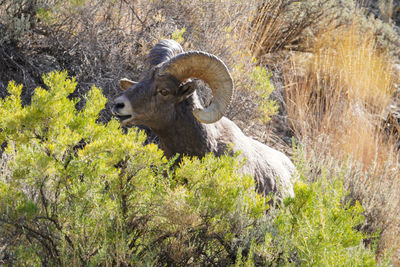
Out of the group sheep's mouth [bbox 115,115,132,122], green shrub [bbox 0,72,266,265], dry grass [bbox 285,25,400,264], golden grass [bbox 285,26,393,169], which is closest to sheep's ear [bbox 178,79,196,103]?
sheep's mouth [bbox 115,115,132,122]

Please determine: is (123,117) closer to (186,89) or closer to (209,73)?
(186,89)

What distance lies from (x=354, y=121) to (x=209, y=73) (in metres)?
4.77

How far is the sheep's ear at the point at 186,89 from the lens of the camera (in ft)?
13.6

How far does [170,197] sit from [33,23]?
4217 mm

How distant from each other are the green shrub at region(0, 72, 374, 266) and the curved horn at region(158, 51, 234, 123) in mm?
782

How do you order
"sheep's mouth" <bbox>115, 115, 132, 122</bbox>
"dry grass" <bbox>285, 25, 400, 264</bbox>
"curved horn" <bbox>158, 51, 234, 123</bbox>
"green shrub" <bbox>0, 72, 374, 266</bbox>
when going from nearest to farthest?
"green shrub" <bbox>0, 72, 374, 266</bbox> < "curved horn" <bbox>158, 51, 234, 123</bbox> < "sheep's mouth" <bbox>115, 115, 132, 122</bbox> < "dry grass" <bbox>285, 25, 400, 264</bbox>

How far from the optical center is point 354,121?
8.05 m

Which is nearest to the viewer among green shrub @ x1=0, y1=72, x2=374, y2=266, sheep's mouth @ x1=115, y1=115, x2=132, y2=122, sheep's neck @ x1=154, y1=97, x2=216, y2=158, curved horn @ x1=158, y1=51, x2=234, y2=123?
green shrub @ x1=0, y1=72, x2=374, y2=266

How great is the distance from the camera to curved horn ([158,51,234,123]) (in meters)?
3.95

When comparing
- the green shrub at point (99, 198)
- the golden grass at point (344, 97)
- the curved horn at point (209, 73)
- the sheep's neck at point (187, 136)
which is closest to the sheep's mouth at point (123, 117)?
the sheep's neck at point (187, 136)

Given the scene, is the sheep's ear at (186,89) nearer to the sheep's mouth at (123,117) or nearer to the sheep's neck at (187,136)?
the sheep's neck at (187,136)

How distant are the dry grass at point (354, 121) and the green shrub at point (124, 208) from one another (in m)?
2.87

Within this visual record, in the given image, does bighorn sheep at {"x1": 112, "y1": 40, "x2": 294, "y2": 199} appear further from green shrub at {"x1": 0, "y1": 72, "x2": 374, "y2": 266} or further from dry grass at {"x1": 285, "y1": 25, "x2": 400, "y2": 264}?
dry grass at {"x1": 285, "y1": 25, "x2": 400, "y2": 264}

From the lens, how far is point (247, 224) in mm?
3305
